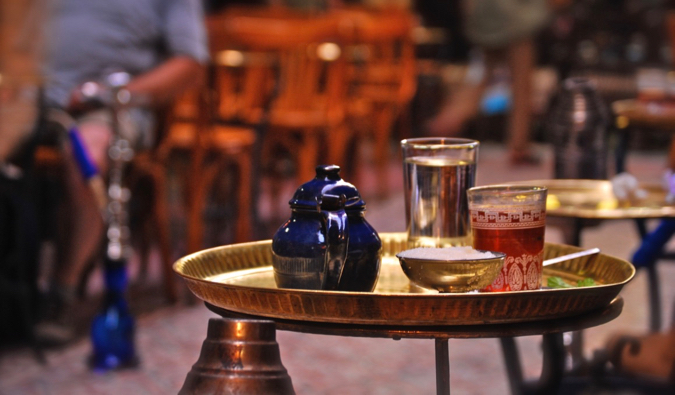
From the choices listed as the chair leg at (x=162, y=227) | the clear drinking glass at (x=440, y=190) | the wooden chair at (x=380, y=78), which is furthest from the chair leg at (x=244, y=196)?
the clear drinking glass at (x=440, y=190)

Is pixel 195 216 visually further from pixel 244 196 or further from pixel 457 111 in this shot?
pixel 457 111

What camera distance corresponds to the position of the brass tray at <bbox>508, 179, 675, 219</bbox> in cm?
151

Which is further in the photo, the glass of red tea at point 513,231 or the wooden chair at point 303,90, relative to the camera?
the wooden chair at point 303,90

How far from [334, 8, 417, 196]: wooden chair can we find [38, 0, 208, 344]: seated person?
2.13 meters

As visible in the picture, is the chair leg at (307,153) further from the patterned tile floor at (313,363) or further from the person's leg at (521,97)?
the person's leg at (521,97)

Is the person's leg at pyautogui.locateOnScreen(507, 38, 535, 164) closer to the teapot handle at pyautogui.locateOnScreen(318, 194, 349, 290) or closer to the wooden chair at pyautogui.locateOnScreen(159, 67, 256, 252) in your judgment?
the wooden chair at pyautogui.locateOnScreen(159, 67, 256, 252)

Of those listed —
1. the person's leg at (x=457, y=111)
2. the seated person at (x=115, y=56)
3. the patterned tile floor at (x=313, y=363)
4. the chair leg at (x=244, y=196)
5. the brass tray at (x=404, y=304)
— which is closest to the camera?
the brass tray at (x=404, y=304)

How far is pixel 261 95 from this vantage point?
182 inches

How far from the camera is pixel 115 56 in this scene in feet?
11.0

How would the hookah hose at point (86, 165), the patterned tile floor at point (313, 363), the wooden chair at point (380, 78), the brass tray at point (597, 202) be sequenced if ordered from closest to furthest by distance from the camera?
the brass tray at point (597, 202) → the patterned tile floor at point (313, 363) → the hookah hose at point (86, 165) → the wooden chair at point (380, 78)

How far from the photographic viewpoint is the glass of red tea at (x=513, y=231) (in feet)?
3.26

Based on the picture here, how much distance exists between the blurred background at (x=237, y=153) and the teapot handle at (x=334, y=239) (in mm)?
1174

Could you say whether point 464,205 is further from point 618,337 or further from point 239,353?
point 618,337

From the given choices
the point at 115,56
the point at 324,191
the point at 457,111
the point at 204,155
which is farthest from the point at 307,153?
the point at 457,111
